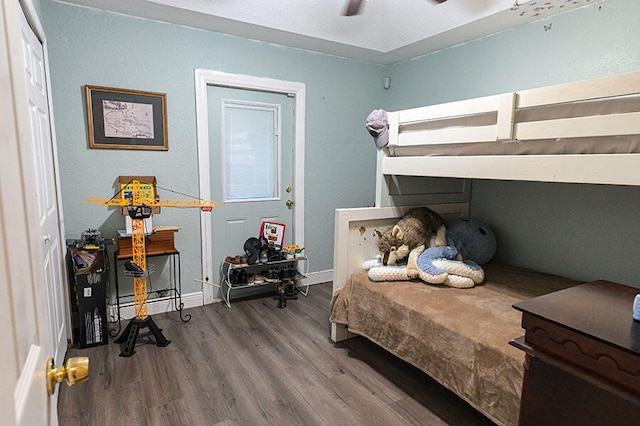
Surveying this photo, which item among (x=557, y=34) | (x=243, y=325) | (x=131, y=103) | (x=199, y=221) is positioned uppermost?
(x=557, y=34)

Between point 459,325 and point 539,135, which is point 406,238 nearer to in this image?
point 459,325

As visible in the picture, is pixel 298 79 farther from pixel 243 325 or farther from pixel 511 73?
pixel 243 325

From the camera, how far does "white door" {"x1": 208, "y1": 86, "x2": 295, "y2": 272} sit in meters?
3.31

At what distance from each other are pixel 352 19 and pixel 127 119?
2083mm

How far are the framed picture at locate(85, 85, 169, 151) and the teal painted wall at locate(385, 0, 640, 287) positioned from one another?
2.68 meters

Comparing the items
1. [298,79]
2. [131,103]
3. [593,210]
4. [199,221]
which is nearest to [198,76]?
[131,103]

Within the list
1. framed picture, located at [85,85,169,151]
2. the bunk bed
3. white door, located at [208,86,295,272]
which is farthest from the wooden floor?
framed picture, located at [85,85,169,151]

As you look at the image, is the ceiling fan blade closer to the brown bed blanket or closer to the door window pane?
the door window pane

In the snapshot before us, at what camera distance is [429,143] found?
231cm

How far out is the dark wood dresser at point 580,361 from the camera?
1041 mm

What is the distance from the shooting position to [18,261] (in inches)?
21.3

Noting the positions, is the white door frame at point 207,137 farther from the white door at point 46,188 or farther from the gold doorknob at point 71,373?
the gold doorknob at point 71,373

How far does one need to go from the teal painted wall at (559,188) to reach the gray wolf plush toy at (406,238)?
2.54 ft

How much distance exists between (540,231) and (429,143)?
1.31 m
